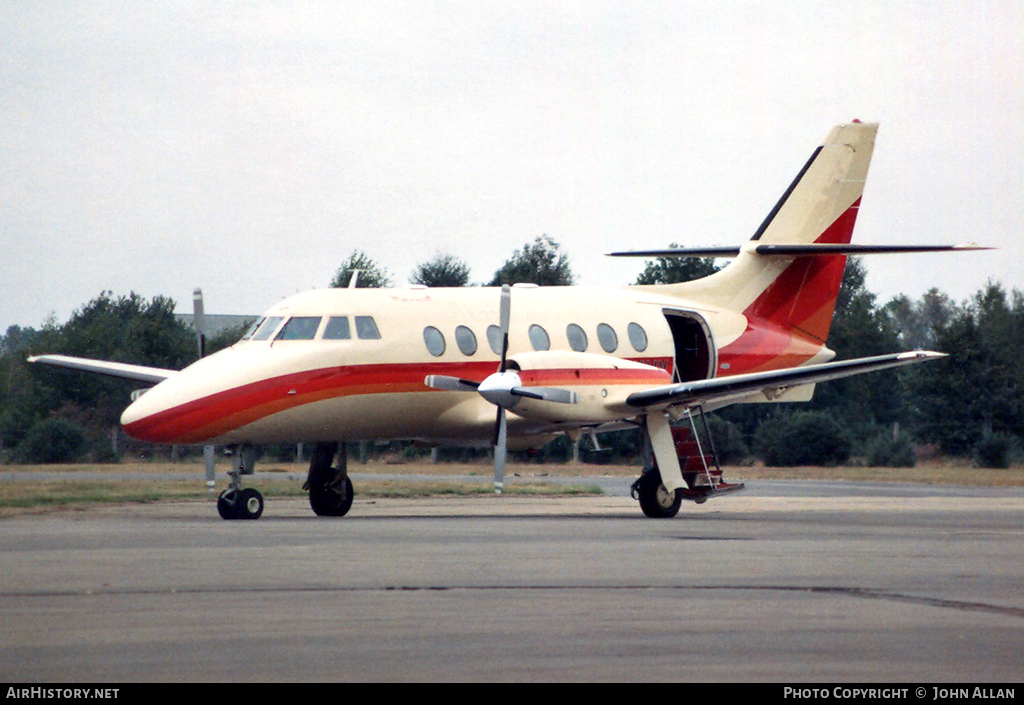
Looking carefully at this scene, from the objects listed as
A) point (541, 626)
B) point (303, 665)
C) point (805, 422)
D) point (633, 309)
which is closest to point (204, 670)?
point (303, 665)

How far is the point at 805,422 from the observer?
159 feet

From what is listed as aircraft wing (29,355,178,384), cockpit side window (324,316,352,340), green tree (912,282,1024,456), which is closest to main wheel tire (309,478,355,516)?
cockpit side window (324,316,352,340)

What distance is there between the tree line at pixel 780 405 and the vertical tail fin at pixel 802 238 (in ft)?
67.1

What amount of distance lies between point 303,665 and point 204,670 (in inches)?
21.8

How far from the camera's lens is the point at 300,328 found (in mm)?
22609

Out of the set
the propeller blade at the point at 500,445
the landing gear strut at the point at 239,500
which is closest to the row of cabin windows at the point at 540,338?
the propeller blade at the point at 500,445

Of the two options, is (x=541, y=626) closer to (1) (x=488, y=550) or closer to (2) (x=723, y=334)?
(1) (x=488, y=550)

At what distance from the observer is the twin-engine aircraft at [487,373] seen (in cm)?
2162

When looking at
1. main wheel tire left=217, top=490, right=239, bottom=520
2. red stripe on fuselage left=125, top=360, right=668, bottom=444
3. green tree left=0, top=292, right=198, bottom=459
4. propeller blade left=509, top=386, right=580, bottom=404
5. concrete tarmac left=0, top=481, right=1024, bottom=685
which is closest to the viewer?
concrete tarmac left=0, top=481, right=1024, bottom=685

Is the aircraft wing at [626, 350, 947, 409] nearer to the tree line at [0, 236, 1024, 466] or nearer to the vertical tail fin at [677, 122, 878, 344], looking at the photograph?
the vertical tail fin at [677, 122, 878, 344]

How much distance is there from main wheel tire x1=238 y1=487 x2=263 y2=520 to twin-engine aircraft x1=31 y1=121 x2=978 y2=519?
0.02m

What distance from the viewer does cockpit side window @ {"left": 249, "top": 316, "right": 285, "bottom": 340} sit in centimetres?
2252

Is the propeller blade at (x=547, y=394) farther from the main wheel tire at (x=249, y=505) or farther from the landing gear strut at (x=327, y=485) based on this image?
the main wheel tire at (x=249, y=505)

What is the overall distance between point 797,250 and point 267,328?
34.6ft
